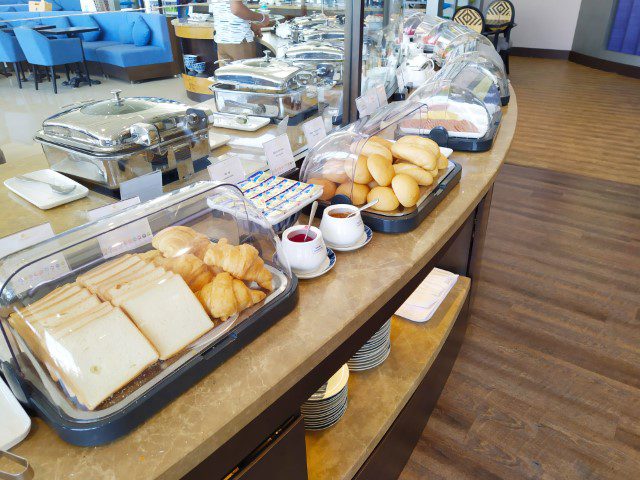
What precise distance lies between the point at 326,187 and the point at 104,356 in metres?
0.69

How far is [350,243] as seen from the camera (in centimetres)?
105

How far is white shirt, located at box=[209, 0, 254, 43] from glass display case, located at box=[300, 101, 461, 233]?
2.74 ft

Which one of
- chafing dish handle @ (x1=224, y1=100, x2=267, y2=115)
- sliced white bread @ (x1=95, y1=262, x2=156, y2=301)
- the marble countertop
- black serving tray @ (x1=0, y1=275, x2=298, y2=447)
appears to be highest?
→ chafing dish handle @ (x1=224, y1=100, x2=267, y2=115)

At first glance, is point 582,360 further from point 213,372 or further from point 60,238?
point 60,238

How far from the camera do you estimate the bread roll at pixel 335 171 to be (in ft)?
3.96

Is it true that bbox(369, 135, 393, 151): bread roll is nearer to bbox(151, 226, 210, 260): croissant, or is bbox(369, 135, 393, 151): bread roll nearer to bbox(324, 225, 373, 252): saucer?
bbox(324, 225, 373, 252): saucer

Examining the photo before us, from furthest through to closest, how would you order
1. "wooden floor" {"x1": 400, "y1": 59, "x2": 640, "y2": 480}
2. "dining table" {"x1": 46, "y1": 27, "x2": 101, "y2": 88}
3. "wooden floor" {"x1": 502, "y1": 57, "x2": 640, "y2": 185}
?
"wooden floor" {"x1": 502, "y1": 57, "x2": 640, "y2": 185}, "wooden floor" {"x1": 400, "y1": 59, "x2": 640, "y2": 480}, "dining table" {"x1": 46, "y1": 27, "x2": 101, "y2": 88}

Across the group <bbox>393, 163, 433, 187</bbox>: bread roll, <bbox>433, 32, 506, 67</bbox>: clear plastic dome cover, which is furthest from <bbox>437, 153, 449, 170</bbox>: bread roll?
<bbox>433, 32, 506, 67</bbox>: clear plastic dome cover

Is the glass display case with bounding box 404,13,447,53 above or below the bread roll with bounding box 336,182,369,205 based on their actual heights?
above

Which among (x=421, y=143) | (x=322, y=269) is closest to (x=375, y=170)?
(x=421, y=143)

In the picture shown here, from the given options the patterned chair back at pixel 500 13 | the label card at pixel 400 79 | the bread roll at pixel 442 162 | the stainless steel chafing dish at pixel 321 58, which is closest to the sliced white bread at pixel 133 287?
the bread roll at pixel 442 162

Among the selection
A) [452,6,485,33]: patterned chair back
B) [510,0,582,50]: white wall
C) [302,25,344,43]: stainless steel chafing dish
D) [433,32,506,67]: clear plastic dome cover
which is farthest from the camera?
[510,0,582,50]: white wall

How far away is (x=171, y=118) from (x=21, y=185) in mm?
445

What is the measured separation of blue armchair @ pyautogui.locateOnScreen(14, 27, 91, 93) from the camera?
57.1 inches
